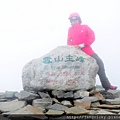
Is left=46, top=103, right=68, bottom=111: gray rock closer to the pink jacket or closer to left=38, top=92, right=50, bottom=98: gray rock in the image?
left=38, top=92, right=50, bottom=98: gray rock

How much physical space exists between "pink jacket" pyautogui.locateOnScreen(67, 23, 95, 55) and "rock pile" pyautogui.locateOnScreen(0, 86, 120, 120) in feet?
4.76

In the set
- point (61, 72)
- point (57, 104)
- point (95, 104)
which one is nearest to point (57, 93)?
point (61, 72)

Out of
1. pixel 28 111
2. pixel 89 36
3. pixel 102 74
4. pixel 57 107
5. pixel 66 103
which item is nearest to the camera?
pixel 28 111

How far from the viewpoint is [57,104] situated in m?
6.82

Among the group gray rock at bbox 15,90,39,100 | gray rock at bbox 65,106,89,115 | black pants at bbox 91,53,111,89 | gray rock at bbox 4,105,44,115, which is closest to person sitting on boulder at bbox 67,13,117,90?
black pants at bbox 91,53,111,89

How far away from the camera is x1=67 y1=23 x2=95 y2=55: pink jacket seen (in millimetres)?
8750

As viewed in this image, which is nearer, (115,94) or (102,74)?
(115,94)

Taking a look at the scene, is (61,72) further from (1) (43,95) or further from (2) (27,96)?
(2) (27,96)

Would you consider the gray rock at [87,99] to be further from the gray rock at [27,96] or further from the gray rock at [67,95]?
the gray rock at [27,96]

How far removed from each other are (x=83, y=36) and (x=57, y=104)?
288cm

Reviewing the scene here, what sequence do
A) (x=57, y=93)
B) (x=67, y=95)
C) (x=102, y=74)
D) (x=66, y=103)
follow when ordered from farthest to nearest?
1. (x=102, y=74)
2. (x=57, y=93)
3. (x=67, y=95)
4. (x=66, y=103)

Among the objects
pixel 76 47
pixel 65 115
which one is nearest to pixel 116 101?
pixel 65 115

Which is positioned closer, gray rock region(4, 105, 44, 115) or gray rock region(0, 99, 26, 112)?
gray rock region(4, 105, 44, 115)

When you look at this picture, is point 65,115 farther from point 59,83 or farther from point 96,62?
point 96,62
